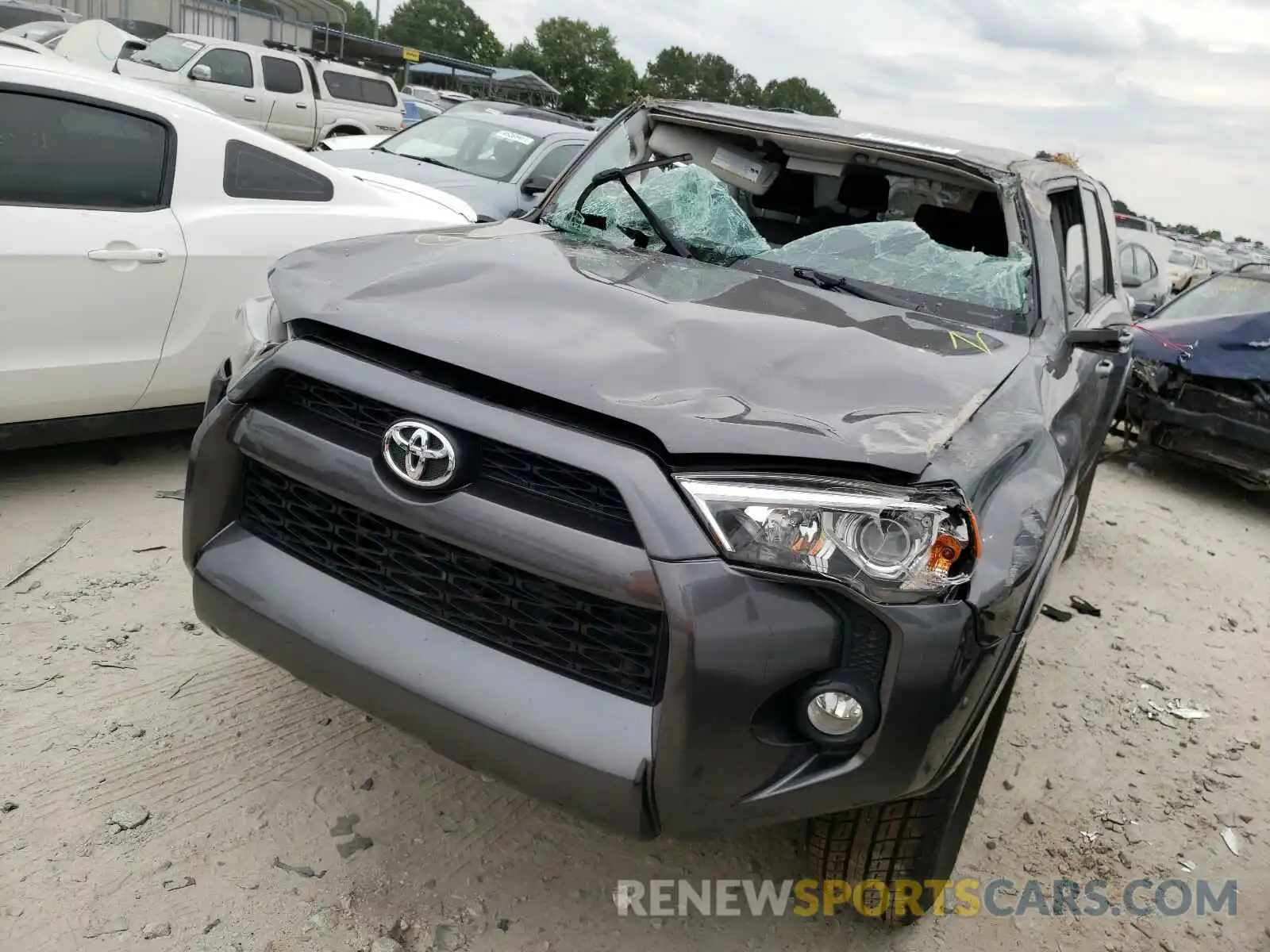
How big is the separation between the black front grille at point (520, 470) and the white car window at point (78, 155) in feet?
7.01

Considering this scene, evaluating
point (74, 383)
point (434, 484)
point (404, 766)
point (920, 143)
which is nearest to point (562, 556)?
point (434, 484)

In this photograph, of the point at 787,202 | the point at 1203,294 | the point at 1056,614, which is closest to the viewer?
the point at 787,202

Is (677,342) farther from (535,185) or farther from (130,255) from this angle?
(535,185)

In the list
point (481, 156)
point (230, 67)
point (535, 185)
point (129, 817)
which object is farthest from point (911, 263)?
point (230, 67)

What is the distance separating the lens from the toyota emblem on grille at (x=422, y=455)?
5.91 feet

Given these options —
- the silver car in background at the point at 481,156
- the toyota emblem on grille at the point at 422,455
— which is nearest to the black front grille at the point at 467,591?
the toyota emblem on grille at the point at 422,455

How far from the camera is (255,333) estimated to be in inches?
91.4

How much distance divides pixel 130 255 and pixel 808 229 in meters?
2.49

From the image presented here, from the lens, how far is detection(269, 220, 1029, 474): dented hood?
176cm

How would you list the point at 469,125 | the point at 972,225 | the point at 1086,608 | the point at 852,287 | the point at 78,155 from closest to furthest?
the point at 852,287, the point at 972,225, the point at 78,155, the point at 1086,608, the point at 469,125

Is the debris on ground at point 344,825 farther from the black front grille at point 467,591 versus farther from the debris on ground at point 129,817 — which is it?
the black front grille at point 467,591

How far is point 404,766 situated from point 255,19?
30.8 m

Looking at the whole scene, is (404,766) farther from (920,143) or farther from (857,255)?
(920,143)

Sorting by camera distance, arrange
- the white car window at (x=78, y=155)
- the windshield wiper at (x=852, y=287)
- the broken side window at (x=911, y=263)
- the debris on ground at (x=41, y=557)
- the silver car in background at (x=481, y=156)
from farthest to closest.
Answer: the silver car in background at (x=481, y=156) → the white car window at (x=78, y=155) → the debris on ground at (x=41, y=557) → the broken side window at (x=911, y=263) → the windshield wiper at (x=852, y=287)
